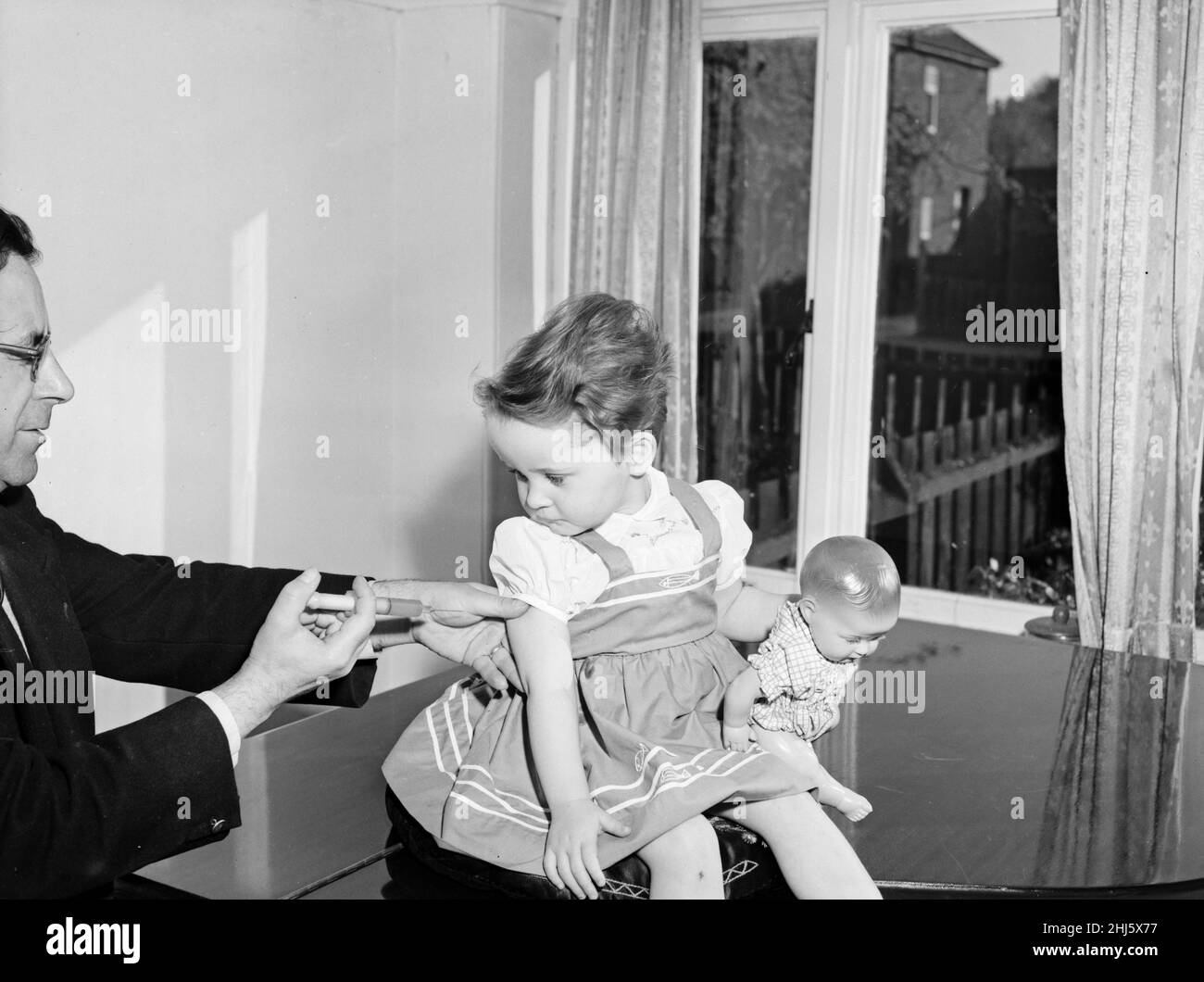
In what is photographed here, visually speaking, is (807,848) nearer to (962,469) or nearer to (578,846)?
(578,846)

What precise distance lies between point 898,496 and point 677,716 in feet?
12.1

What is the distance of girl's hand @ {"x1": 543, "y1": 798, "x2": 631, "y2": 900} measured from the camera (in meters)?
1.59

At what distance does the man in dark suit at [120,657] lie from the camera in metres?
1.55

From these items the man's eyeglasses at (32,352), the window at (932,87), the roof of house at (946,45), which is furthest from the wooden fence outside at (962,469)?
the man's eyeglasses at (32,352)

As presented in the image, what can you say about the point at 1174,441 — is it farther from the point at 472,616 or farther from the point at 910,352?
the point at 472,616

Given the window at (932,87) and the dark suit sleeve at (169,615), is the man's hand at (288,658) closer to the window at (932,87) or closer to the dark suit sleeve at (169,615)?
the dark suit sleeve at (169,615)

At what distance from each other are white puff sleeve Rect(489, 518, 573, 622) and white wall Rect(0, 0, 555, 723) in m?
2.72

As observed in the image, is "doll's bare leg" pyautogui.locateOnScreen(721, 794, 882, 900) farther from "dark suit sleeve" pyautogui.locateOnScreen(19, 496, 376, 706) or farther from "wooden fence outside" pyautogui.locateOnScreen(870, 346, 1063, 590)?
"wooden fence outside" pyautogui.locateOnScreen(870, 346, 1063, 590)

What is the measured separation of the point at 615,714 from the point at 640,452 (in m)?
0.37

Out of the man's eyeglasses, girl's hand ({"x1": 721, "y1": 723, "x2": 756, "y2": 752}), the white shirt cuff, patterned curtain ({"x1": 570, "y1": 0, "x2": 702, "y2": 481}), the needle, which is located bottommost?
girl's hand ({"x1": 721, "y1": 723, "x2": 756, "y2": 752})

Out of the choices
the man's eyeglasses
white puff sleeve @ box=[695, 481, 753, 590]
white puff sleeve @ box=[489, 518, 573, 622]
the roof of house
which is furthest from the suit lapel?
the roof of house

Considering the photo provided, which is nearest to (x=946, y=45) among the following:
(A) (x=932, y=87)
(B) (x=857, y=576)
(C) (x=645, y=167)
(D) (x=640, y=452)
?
(A) (x=932, y=87)

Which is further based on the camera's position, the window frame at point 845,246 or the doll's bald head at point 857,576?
the window frame at point 845,246
